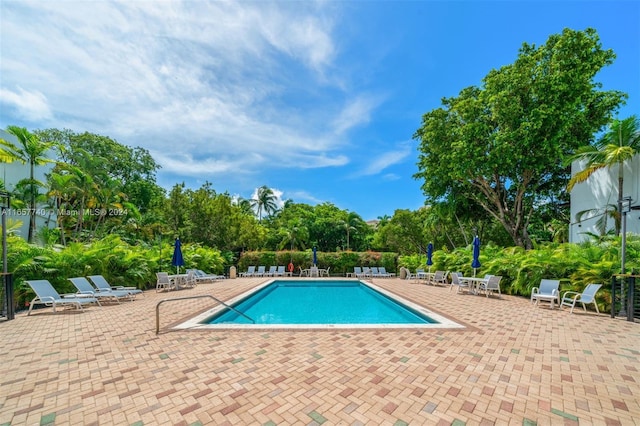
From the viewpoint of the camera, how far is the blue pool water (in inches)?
330

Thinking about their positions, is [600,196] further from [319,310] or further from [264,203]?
[264,203]

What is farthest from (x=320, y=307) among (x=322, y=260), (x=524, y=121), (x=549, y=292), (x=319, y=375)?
(x=524, y=121)

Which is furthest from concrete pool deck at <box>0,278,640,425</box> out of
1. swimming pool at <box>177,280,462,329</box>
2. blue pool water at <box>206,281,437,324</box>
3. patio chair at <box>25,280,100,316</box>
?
blue pool water at <box>206,281,437,324</box>

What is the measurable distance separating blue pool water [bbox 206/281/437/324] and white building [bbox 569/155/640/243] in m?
9.89

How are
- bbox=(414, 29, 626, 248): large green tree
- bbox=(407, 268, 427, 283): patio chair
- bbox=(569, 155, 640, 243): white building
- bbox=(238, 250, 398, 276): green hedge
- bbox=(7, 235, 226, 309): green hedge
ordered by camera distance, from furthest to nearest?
bbox=(238, 250, 398, 276): green hedge < bbox=(407, 268, 427, 283): patio chair < bbox=(414, 29, 626, 248): large green tree < bbox=(569, 155, 640, 243): white building < bbox=(7, 235, 226, 309): green hedge

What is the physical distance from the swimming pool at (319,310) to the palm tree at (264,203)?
32.4 meters

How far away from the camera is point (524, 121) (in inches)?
560

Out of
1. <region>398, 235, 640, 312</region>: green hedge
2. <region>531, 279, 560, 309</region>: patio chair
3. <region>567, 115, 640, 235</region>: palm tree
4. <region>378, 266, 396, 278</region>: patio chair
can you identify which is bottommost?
<region>378, 266, 396, 278</region>: patio chair

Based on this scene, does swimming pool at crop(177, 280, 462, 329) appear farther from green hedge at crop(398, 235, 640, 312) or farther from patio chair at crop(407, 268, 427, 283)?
green hedge at crop(398, 235, 640, 312)

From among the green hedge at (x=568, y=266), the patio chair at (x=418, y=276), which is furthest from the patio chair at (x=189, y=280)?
the green hedge at (x=568, y=266)

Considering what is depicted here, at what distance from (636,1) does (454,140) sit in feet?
28.0

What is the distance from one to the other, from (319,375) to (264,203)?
4558 centimetres

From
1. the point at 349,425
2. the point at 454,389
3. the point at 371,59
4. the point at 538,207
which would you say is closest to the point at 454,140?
the point at 371,59

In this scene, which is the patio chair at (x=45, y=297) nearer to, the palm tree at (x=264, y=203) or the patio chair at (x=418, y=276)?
the patio chair at (x=418, y=276)
